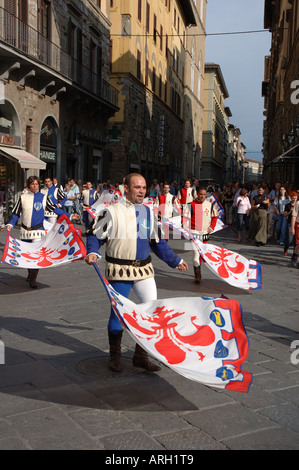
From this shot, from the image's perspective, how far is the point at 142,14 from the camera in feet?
115

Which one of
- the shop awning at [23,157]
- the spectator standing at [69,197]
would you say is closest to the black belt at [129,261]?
the shop awning at [23,157]

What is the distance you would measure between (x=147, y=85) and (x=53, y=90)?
15.9 metres

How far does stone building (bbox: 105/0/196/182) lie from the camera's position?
32406 mm

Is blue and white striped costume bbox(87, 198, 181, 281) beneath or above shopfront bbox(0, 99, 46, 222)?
beneath

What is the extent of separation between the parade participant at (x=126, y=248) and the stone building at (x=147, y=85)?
25307mm

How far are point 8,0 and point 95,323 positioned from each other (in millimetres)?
15918

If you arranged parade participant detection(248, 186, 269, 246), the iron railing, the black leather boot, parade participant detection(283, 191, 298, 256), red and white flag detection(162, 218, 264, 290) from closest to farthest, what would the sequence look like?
red and white flag detection(162, 218, 264, 290), the black leather boot, parade participant detection(283, 191, 298, 256), parade participant detection(248, 186, 269, 246), the iron railing

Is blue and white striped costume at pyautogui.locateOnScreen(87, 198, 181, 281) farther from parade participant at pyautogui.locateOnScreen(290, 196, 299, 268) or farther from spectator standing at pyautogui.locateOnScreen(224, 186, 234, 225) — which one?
spectator standing at pyautogui.locateOnScreen(224, 186, 234, 225)

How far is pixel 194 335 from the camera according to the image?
4.44 metres

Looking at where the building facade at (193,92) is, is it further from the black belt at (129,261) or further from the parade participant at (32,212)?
the black belt at (129,261)

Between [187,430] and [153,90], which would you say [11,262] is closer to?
[187,430]

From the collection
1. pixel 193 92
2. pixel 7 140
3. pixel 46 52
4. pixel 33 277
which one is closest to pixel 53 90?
pixel 46 52

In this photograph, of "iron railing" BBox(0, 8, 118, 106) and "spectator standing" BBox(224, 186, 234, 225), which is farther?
"spectator standing" BBox(224, 186, 234, 225)

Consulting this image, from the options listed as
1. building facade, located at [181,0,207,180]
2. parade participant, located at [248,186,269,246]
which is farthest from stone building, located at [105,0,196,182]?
parade participant, located at [248,186,269,246]
